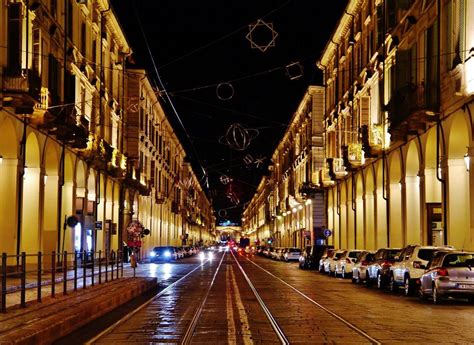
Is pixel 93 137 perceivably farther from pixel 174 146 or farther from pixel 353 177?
pixel 174 146

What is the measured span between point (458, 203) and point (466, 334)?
15999mm

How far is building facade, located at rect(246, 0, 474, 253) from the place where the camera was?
30.5m

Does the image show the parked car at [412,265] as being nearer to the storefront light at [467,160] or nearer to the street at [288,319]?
the street at [288,319]

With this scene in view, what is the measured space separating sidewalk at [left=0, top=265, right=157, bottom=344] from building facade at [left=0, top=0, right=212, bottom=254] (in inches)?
326

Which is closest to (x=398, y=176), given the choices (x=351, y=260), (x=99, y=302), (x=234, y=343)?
(x=351, y=260)

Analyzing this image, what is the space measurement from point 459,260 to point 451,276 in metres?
0.98

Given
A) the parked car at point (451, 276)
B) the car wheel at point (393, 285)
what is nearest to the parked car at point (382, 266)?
the car wheel at point (393, 285)

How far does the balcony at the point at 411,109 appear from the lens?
105 feet

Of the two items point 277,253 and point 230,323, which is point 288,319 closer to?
point 230,323

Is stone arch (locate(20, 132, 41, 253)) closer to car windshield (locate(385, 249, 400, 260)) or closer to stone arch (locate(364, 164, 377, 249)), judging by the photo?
car windshield (locate(385, 249, 400, 260))

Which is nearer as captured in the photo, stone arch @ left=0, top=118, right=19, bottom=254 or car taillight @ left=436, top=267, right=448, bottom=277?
car taillight @ left=436, top=267, right=448, bottom=277

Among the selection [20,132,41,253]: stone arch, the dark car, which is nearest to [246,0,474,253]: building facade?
the dark car

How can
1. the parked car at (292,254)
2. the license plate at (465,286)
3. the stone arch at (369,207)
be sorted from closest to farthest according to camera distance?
the license plate at (465,286) < the stone arch at (369,207) < the parked car at (292,254)

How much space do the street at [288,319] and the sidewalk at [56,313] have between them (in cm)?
67
